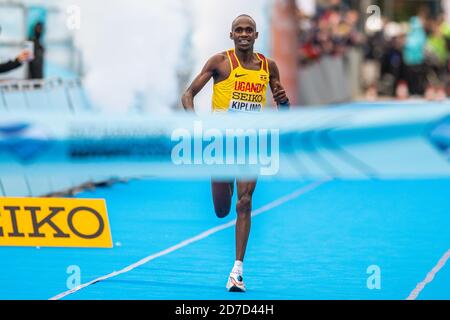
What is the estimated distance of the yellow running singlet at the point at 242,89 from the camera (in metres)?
6.91

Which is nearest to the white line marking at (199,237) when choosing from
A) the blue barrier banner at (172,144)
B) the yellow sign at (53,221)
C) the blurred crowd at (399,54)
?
the yellow sign at (53,221)

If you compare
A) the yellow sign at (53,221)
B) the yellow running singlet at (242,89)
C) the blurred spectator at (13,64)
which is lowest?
the yellow sign at (53,221)

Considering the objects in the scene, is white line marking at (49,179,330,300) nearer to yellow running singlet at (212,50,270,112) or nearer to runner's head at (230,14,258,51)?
yellow running singlet at (212,50,270,112)

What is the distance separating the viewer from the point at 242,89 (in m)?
6.94

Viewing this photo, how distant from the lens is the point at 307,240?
9.31 m

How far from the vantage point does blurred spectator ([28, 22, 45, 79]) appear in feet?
36.1

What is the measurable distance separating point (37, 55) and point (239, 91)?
15.6 ft

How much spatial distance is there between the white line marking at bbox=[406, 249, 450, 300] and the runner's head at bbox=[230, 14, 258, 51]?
170 cm

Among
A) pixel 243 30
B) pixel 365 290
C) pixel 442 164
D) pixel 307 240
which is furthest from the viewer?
pixel 307 240

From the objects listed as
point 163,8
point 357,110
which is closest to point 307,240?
point 357,110

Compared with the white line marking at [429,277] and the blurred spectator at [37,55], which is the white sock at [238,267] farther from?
the blurred spectator at [37,55]

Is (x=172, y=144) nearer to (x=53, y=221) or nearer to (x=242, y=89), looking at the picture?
(x=242, y=89)

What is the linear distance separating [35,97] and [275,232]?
2615 mm

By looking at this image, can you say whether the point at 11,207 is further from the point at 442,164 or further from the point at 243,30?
the point at 442,164
